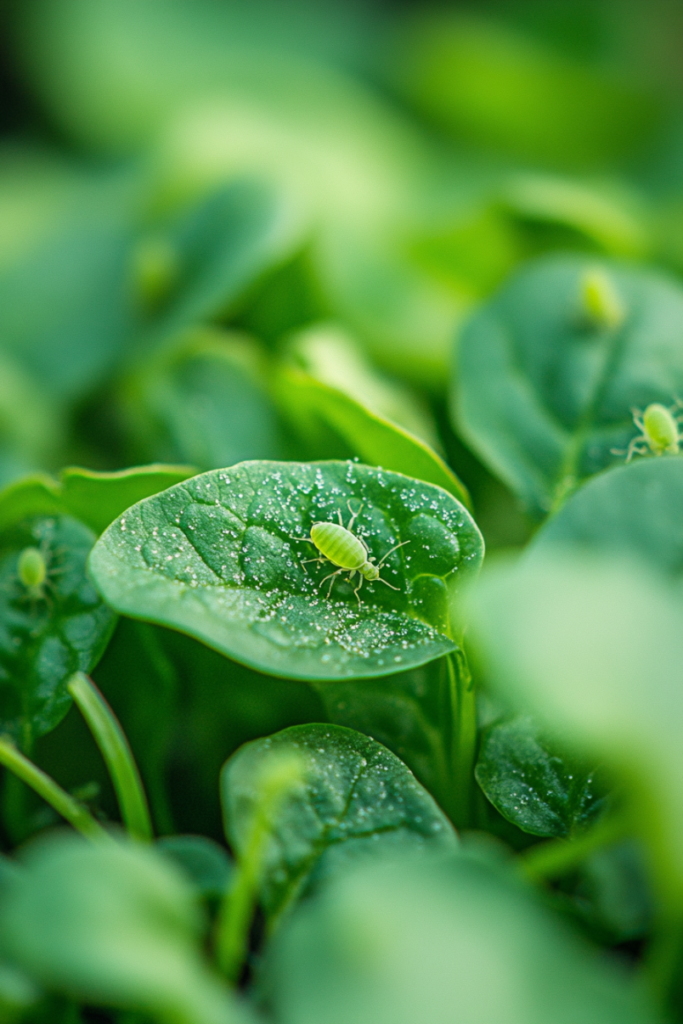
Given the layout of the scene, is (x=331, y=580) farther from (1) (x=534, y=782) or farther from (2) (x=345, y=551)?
(1) (x=534, y=782)

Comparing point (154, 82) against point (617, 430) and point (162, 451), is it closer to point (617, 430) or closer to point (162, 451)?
point (162, 451)

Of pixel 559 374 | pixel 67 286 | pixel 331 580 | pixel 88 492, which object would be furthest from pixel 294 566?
pixel 67 286

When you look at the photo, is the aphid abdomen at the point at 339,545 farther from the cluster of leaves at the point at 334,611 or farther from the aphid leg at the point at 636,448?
the aphid leg at the point at 636,448

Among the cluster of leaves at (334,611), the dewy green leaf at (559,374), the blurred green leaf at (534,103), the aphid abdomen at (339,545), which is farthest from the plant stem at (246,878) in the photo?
the blurred green leaf at (534,103)

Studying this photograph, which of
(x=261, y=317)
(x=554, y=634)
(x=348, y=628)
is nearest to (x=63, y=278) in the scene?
(x=261, y=317)

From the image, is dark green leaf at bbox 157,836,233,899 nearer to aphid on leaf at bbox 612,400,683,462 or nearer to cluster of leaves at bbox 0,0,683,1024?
cluster of leaves at bbox 0,0,683,1024
